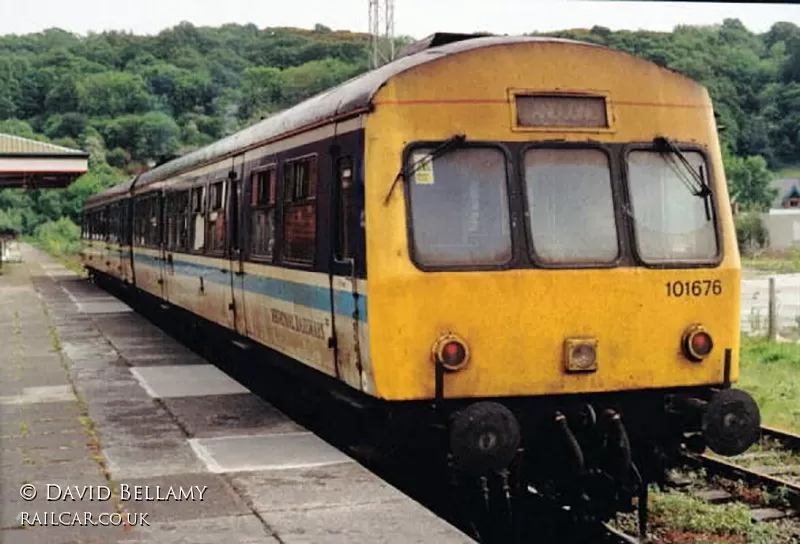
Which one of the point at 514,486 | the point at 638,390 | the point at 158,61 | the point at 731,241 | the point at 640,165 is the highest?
the point at 158,61

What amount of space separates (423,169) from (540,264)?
88 cm

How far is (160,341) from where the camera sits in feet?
48.6

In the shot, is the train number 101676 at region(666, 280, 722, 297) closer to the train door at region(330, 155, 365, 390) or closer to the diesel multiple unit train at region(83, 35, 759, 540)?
the diesel multiple unit train at region(83, 35, 759, 540)

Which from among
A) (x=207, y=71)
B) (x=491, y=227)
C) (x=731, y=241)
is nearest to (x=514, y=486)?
(x=491, y=227)

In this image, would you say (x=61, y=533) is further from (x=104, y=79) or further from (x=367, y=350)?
(x=104, y=79)

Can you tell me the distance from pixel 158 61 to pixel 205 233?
2244 cm

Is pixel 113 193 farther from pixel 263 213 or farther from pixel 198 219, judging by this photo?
pixel 263 213

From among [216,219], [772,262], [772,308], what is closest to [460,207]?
[216,219]

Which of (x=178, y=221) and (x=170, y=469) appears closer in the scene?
(x=170, y=469)

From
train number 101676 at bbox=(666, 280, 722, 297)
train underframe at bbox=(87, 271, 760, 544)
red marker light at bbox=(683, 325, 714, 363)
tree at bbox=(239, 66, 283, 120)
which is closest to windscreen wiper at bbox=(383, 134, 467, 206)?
train underframe at bbox=(87, 271, 760, 544)

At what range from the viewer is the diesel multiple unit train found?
262 inches

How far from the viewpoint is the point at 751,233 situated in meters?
49.3

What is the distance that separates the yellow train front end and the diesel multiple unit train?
0.01 meters

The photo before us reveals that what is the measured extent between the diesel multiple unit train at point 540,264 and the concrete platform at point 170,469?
687 millimetres
